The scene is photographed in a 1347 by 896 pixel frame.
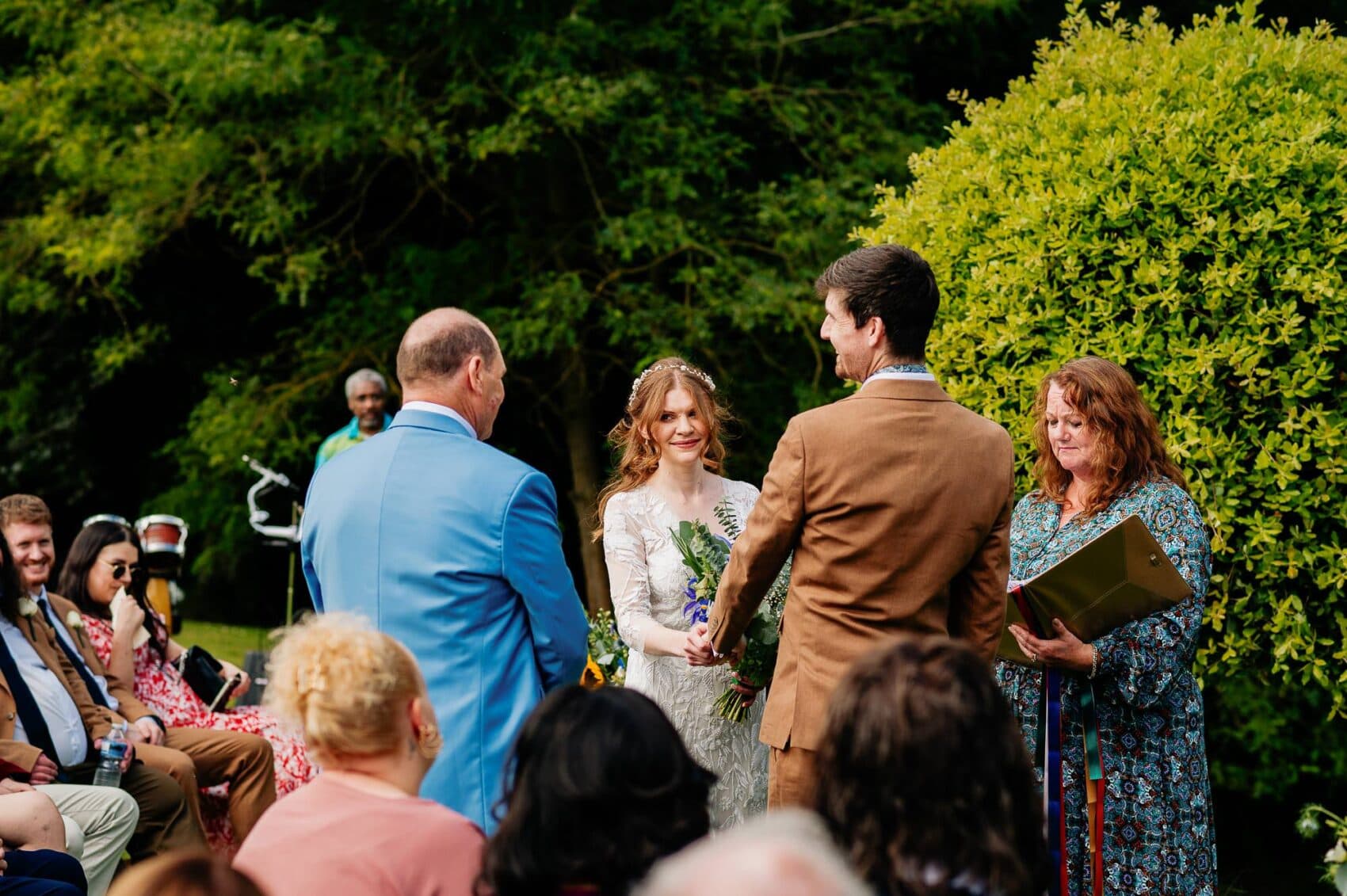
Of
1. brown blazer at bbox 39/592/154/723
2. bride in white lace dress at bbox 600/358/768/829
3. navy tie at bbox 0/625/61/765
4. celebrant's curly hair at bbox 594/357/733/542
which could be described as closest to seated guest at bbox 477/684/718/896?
bride in white lace dress at bbox 600/358/768/829

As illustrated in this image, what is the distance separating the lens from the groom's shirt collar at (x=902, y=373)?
3164mm

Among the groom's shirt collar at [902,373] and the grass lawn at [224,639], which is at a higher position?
→ the groom's shirt collar at [902,373]

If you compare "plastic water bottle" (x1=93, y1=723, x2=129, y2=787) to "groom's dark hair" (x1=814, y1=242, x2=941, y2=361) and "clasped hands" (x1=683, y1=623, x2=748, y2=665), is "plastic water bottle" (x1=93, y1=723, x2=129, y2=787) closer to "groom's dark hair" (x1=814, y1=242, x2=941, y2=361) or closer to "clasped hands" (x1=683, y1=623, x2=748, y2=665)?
"clasped hands" (x1=683, y1=623, x2=748, y2=665)

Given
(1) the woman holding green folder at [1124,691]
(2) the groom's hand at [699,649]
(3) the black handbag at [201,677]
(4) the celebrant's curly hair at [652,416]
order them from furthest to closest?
(3) the black handbag at [201,677] < (4) the celebrant's curly hair at [652,416] < (1) the woman holding green folder at [1124,691] < (2) the groom's hand at [699,649]

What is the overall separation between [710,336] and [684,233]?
80cm

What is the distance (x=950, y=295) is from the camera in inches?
211

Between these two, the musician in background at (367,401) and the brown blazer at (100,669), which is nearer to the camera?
the brown blazer at (100,669)

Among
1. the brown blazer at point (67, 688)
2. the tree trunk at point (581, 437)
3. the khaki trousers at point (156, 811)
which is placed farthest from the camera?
the tree trunk at point (581, 437)

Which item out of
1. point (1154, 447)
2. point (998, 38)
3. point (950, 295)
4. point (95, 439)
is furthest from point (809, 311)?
point (95, 439)

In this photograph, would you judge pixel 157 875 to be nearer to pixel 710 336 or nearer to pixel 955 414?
pixel 955 414

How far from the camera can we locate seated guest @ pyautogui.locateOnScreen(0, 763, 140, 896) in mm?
4793

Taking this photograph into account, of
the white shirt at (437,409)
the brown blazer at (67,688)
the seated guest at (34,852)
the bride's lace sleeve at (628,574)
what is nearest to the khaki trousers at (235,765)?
the brown blazer at (67,688)

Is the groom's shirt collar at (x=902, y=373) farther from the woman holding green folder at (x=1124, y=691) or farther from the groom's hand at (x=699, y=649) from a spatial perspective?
the woman holding green folder at (x=1124, y=691)

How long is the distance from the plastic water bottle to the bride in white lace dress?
2127mm
